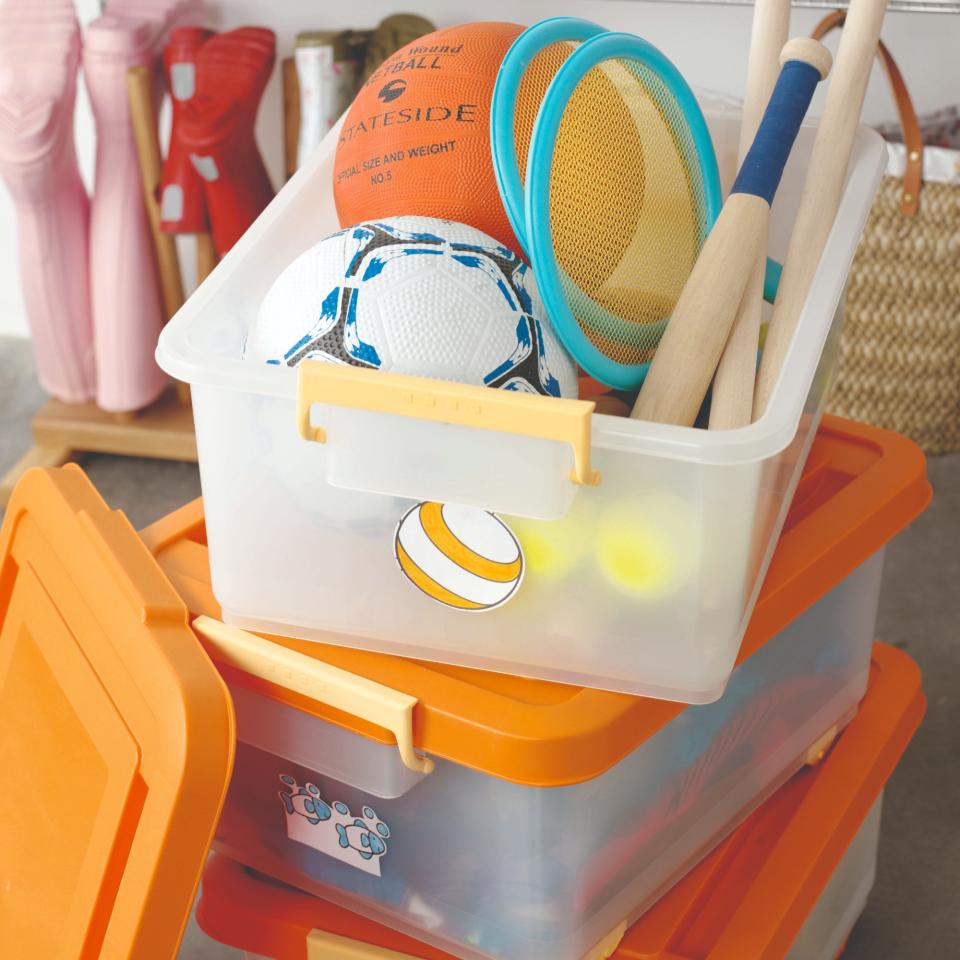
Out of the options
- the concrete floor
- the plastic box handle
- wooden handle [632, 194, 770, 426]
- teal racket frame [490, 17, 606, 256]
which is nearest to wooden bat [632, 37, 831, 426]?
wooden handle [632, 194, 770, 426]

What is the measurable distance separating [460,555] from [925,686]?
2.82ft

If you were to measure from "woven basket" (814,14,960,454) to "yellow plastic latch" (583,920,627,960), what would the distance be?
118 centimetres

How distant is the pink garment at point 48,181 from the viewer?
1.64m

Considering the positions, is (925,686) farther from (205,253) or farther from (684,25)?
(205,253)

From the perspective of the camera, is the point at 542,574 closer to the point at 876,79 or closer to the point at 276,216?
the point at 276,216

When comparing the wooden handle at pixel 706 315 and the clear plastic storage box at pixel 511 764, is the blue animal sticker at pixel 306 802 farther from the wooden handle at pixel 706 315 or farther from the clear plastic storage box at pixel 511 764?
the wooden handle at pixel 706 315

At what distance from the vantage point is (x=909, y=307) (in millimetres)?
1736

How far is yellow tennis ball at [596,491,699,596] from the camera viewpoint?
65cm

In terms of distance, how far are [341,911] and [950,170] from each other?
1.28m

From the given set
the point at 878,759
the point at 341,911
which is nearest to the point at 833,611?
the point at 878,759

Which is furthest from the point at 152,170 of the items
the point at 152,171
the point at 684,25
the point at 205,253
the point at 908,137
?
the point at 908,137

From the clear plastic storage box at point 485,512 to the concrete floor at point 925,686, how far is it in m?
0.48

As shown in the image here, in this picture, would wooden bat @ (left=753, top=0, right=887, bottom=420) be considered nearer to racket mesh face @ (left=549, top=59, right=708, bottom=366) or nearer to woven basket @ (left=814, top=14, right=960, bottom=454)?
racket mesh face @ (left=549, top=59, right=708, bottom=366)

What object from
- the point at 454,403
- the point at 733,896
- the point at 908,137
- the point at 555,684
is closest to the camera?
the point at 454,403
